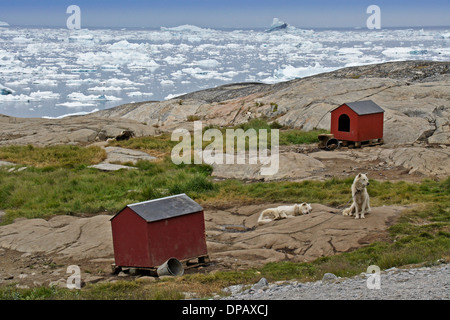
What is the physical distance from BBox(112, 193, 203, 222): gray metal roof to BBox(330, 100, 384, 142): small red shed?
13370mm

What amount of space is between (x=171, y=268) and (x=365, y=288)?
4.25m

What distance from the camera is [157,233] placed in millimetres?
10742

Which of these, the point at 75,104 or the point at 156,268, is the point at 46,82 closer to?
the point at 75,104

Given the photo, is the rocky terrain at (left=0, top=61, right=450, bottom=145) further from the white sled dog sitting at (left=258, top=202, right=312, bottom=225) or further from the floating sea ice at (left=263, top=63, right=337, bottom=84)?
the floating sea ice at (left=263, top=63, right=337, bottom=84)

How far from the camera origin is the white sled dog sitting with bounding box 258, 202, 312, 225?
45.4 ft

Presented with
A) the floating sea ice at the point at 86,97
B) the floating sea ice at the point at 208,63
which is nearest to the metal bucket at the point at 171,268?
the floating sea ice at the point at 86,97

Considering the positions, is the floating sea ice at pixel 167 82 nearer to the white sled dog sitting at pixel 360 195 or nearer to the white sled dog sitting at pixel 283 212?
the white sled dog sitting at pixel 283 212

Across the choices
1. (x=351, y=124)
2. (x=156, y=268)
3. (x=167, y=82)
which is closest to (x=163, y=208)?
(x=156, y=268)

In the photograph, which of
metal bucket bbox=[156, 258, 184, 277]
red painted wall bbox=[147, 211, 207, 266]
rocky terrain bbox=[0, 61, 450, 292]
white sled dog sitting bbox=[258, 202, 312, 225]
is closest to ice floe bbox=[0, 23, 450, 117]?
rocky terrain bbox=[0, 61, 450, 292]

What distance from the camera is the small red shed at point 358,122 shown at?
76.6 feet

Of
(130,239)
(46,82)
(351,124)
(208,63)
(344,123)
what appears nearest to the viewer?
(130,239)

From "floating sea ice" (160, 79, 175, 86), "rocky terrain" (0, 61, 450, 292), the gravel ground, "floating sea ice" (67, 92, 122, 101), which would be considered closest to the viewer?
the gravel ground

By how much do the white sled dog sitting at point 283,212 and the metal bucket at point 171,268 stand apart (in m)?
3.66
